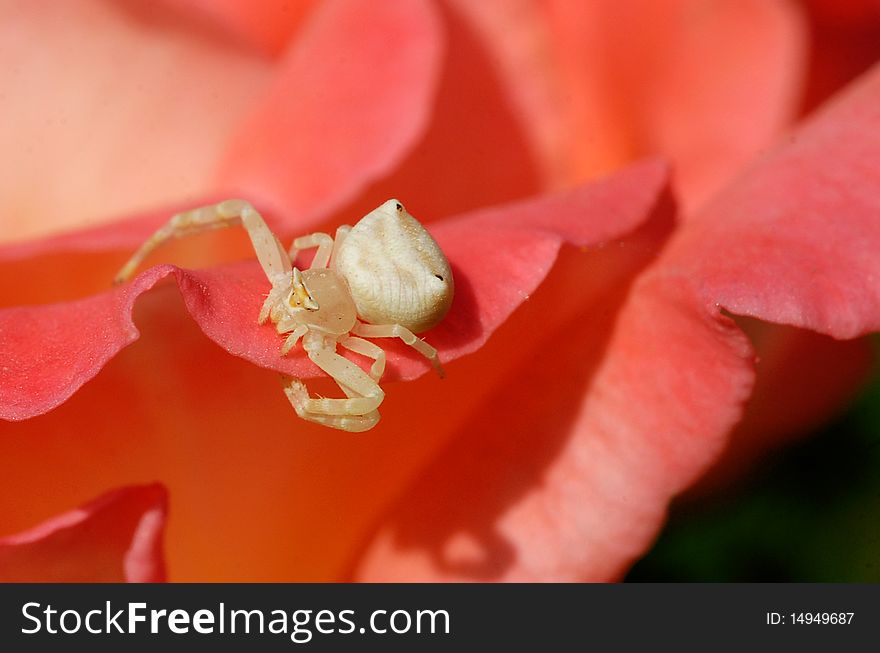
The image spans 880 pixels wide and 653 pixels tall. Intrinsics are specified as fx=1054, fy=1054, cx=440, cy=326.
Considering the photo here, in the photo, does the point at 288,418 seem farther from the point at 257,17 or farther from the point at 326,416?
the point at 257,17

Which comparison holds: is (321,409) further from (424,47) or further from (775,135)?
(775,135)

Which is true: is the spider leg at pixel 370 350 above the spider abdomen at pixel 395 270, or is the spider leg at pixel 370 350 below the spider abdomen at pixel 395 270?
below

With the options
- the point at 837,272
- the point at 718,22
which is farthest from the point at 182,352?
the point at 718,22

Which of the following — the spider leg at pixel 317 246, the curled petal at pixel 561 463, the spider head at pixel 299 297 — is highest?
the spider leg at pixel 317 246

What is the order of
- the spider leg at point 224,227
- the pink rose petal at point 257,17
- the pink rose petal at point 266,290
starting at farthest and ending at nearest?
the pink rose petal at point 257,17
the spider leg at point 224,227
the pink rose petal at point 266,290

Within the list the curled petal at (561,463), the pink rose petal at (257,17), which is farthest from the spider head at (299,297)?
the pink rose petal at (257,17)

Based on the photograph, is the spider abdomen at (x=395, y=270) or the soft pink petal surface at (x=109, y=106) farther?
the soft pink petal surface at (x=109, y=106)

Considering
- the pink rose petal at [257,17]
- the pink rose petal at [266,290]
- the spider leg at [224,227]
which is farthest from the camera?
the pink rose petal at [257,17]

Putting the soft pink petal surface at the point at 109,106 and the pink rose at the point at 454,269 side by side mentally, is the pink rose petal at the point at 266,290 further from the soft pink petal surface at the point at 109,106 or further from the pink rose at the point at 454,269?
the soft pink petal surface at the point at 109,106
